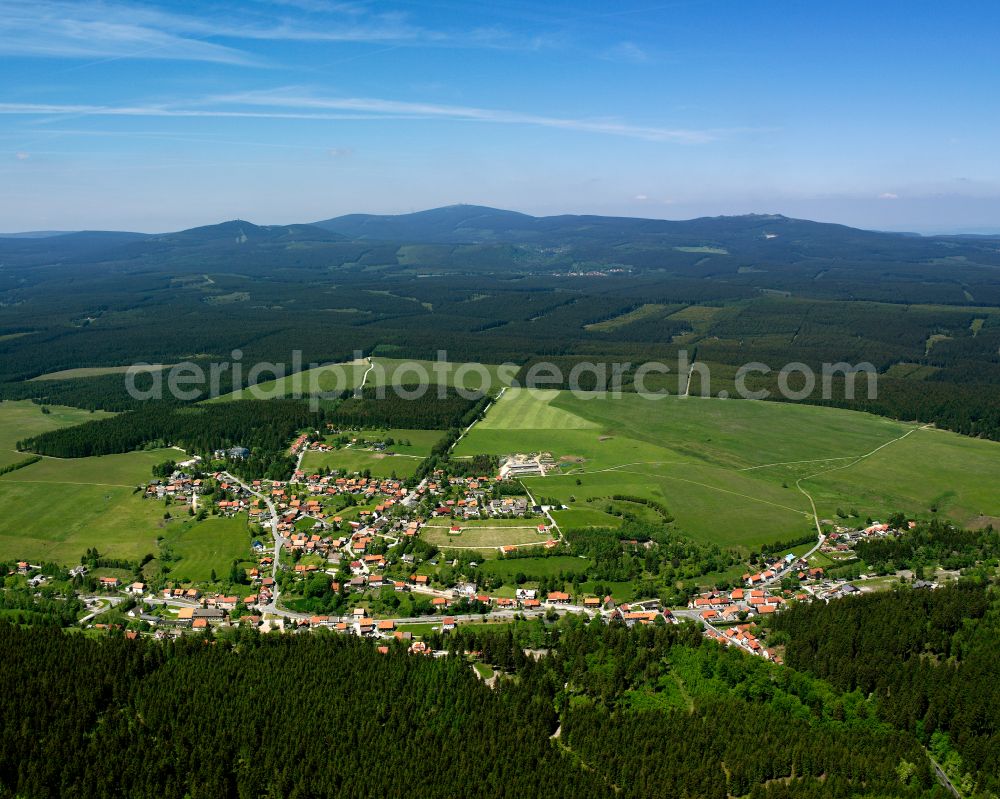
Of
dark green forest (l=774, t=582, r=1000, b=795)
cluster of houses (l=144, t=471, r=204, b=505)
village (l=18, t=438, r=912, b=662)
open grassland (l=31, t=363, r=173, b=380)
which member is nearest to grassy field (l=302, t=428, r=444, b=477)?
village (l=18, t=438, r=912, b=662)

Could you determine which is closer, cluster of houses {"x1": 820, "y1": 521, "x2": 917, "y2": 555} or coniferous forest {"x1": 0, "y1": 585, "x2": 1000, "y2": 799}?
coniferous forest {"x1": 0, "y1": 585, "x2": 1000, "y2": 799}

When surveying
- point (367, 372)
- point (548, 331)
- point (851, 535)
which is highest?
point (548, 331)

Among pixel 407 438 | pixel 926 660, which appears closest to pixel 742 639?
pixel 926 660

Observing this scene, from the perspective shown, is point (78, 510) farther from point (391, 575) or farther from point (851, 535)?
point (851, 535)

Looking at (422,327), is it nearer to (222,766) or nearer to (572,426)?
(572,426)

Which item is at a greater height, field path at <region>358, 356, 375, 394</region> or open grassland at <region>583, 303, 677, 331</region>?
open grassland at <region>583, 303, 677, 331</region>

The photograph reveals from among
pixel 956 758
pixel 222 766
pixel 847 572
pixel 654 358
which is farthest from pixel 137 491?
pixel 654 358

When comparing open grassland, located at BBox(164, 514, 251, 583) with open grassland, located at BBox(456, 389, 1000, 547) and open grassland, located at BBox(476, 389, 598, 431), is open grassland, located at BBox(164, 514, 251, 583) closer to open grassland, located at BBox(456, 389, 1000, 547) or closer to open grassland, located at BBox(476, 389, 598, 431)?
open grassland, located at BBox(456, 389, 1000, 547)
